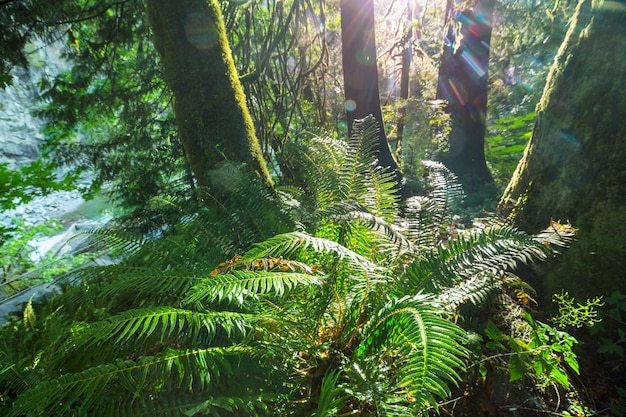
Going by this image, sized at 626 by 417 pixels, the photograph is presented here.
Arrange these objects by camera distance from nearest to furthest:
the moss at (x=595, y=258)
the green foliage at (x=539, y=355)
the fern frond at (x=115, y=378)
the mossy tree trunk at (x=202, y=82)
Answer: the fern frond at (x=115, y=378) < the green foliage at (x=539, y=355) < the moss at (x=595, y=258) < the mossy tree trunk at (x=202, y=82)

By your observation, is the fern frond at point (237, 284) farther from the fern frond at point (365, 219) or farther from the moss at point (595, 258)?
the moss at point (595, 258)

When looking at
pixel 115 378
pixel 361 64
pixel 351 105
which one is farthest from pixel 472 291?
pixel 361 64

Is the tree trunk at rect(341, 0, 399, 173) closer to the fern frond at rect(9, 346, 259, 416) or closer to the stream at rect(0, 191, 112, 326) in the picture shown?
the fern frond at rect(9, 346, 259, 416)

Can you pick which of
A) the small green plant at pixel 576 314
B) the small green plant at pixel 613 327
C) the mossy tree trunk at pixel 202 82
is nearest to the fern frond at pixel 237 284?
the small green plant at pixel 576 314

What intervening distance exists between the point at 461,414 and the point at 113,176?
205 inches

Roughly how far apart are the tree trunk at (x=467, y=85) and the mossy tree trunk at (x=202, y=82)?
3.82 m

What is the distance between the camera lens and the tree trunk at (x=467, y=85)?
4909mm

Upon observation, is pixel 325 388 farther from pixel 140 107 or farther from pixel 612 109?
pixel 140 107

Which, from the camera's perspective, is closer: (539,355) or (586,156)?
(539,355)

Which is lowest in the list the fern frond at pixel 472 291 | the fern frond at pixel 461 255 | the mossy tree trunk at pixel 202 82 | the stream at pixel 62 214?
the stream at pixel 62 214

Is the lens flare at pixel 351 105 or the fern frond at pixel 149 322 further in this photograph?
the lens flare at pixel 351 105

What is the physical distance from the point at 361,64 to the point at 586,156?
109 inches

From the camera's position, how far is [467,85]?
17.4 ft

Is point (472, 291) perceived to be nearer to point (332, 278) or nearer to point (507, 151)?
point (332, 278)
